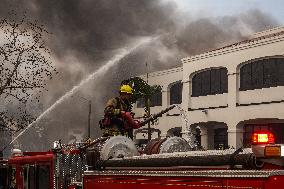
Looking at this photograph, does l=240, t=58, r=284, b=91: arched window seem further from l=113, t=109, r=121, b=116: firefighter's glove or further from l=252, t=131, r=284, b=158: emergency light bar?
l=252, t=131, r=284, b=158: emergency light bar

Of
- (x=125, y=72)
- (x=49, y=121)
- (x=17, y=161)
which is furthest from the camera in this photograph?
(x=49, y=121)

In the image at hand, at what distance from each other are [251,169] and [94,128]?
6609cm

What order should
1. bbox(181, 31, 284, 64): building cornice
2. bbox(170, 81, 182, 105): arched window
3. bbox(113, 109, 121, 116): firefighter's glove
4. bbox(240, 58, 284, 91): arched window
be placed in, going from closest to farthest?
bbox(113, 109, 121, 116): firefighter's glove, bbox(181, 31, 284, 64): building cornice, bbox(240, 58, 284, 91): arched window, bbox(170, 81, 182, 105): arched window

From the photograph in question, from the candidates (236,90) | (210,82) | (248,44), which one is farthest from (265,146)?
(210,82)

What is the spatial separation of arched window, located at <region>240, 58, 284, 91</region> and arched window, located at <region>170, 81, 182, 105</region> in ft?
33.1

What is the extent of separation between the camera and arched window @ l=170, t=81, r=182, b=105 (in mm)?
44281

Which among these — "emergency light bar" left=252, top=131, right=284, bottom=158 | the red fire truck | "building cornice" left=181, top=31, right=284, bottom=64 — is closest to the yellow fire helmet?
the red fire truck

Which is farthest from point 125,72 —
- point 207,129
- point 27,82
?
point 27,82

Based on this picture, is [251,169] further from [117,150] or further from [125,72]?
[125,72]

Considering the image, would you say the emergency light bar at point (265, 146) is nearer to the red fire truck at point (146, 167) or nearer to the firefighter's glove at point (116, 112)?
the red fire truck at point (146, 167)

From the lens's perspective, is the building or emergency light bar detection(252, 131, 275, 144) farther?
the building

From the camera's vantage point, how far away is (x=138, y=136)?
48031 mm

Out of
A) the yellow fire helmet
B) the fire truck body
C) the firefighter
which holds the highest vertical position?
the yellow fire helmet

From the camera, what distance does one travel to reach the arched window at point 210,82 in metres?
36.6
